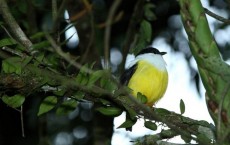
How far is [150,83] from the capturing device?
3918 mm

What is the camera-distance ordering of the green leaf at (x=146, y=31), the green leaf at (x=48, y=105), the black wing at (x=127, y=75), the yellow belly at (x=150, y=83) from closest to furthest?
A: the green leaf at (x=48, y=105), the green leaf at (x=146, y=31), the yellow belly at (x=150, y=83), the black wing at (x=127, y=75)

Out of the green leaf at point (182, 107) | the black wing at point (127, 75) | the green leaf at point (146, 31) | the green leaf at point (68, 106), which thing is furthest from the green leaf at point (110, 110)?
the black wing at point (127, 75)

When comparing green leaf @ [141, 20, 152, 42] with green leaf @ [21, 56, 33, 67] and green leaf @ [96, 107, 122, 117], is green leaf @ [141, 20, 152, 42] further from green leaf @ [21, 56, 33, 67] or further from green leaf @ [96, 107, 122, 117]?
green leaf @ [21, 56, 33, 67]

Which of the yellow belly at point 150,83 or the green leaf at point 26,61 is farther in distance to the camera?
the yellow belly at point 150,83

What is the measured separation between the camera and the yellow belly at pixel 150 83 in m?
3.90

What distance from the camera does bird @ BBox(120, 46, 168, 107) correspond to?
12.8ft

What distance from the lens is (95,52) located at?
12.2ft

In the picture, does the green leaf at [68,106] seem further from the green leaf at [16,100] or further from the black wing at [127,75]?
the black wing at [127,75]

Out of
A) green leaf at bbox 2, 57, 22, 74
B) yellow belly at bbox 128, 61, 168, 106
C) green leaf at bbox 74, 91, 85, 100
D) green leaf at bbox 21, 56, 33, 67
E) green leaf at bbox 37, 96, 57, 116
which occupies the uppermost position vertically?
green leaf at bbox 21, 56, 33, 67

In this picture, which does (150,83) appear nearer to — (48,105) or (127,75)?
(127,75)

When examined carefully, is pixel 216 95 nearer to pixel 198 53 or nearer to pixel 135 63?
pixel 198 53

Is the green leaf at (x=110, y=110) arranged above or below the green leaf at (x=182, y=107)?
below

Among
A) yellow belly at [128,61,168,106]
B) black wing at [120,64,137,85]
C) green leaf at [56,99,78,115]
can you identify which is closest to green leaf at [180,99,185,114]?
green leaf at [56,99,78,115]

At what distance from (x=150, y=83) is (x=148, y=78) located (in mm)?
60
